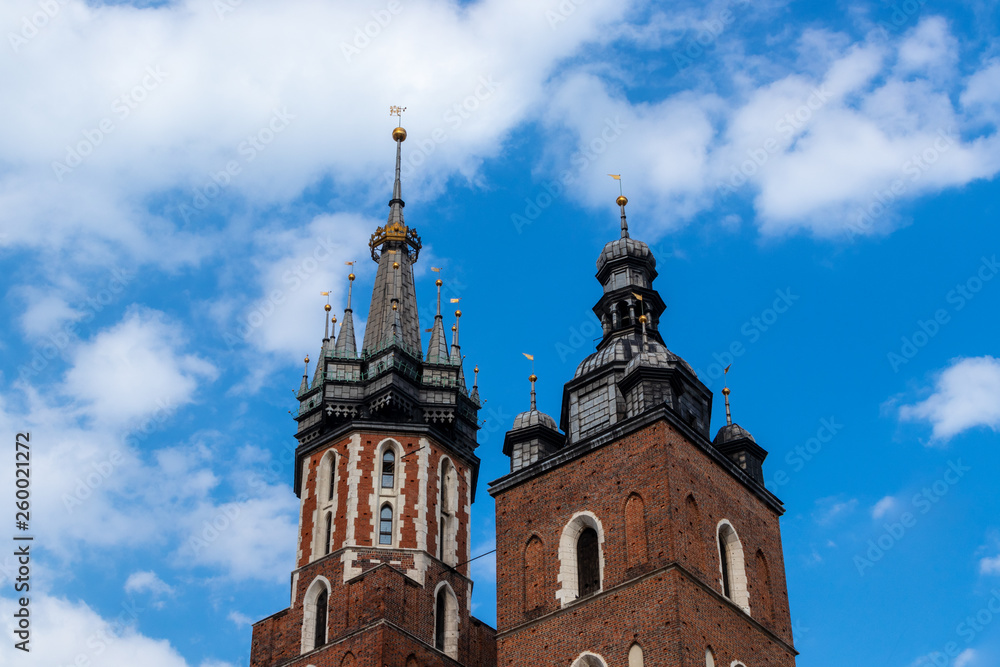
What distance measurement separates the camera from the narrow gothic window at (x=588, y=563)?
145 ft

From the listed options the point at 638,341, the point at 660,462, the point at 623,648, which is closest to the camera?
the point at 623,648

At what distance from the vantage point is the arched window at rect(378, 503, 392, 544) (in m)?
53.9

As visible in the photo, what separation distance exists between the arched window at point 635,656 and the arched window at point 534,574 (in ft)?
12.9

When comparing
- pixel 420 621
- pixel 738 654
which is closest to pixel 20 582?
pixel 420 621

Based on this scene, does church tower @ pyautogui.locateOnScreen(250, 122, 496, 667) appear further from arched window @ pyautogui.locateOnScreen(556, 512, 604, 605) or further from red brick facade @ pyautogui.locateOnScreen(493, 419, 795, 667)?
arched window @ pyautogui.locateOnScreen(556, 512, 604, 605)

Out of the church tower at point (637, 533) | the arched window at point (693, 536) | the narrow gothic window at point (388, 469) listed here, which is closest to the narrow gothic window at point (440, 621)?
the narrow gothic window at point (388, 469)

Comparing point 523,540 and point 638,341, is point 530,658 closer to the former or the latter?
point 523,540

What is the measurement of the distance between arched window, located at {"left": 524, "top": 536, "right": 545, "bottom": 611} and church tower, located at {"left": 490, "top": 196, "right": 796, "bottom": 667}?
0.04 meters

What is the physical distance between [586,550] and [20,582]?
656 inches

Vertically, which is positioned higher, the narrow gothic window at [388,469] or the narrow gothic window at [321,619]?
the narrow gothic window at [388,469]

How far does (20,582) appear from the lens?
43.7 meters

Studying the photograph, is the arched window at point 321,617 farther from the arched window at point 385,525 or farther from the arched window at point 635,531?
the arched window at point 635,531

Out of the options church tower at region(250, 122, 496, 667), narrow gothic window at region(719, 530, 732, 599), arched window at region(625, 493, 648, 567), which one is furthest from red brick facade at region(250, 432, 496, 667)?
narrow gothic window at region(719, 530, 732, 599)

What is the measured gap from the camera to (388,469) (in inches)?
2194
